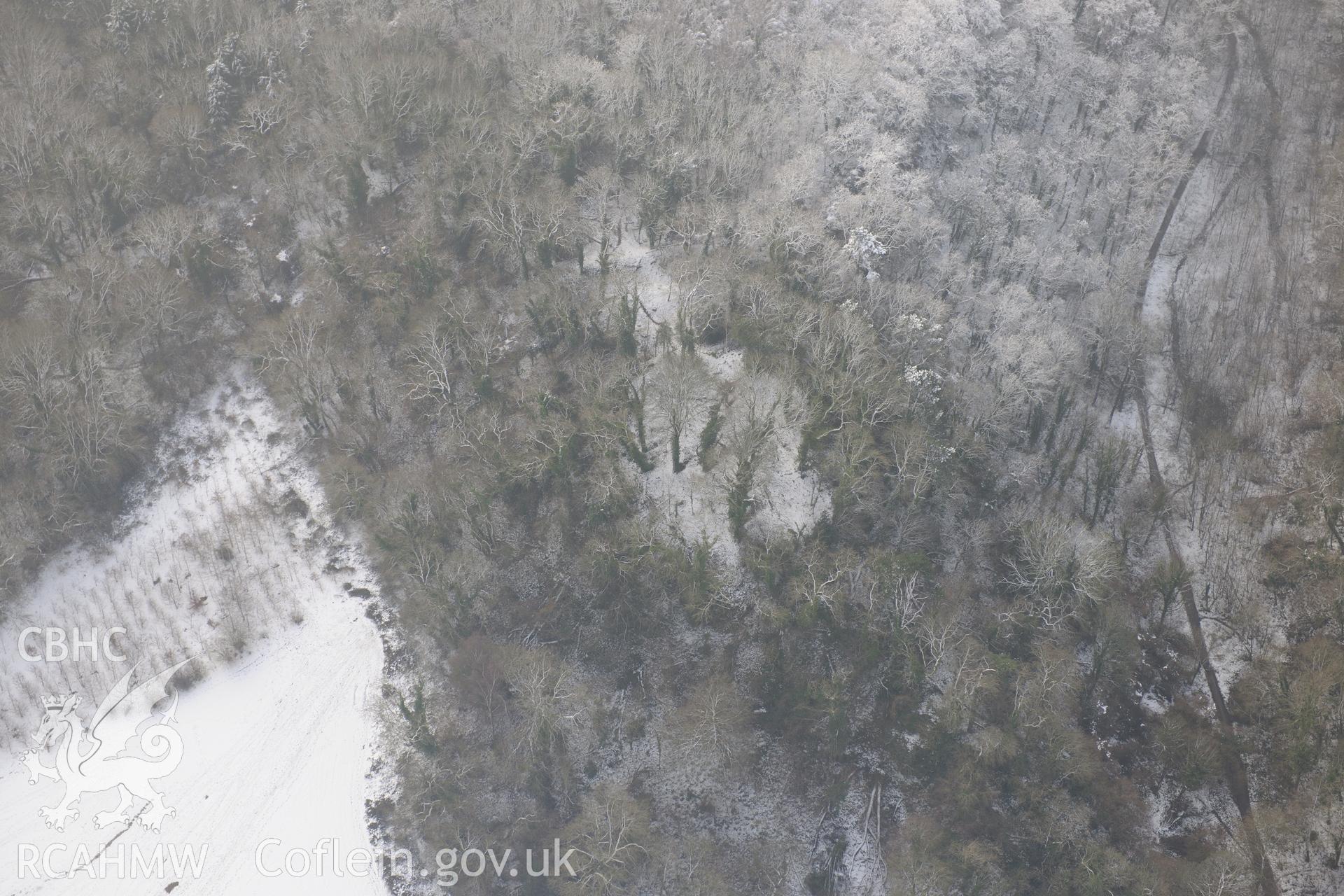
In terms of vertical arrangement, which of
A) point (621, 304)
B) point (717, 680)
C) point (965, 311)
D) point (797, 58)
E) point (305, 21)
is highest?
point (305, 21)

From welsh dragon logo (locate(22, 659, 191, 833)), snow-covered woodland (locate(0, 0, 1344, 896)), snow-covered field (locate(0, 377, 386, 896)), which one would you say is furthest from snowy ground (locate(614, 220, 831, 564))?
welsh dragon logo (locate(22, 659, 191, 833))

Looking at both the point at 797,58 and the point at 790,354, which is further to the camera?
the point at 797,58

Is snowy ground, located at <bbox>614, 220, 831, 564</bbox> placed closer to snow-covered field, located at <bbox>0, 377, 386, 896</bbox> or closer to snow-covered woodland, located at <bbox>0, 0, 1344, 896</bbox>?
snow-covered woodland, located at <bbox>0, 0, 1344, 896</bbox>

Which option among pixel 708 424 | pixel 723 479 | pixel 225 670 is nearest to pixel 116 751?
A: pixel 225 670

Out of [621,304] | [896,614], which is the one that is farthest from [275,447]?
[896,614]

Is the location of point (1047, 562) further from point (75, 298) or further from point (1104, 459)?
point (75, 298)

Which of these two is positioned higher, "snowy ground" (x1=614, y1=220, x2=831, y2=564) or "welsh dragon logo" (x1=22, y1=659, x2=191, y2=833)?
"snowy ground" (x1=614, y1=220, x2=831, y2=564)

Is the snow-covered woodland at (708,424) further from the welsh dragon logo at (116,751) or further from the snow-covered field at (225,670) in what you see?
the welsh dragon logo at (116,751)
